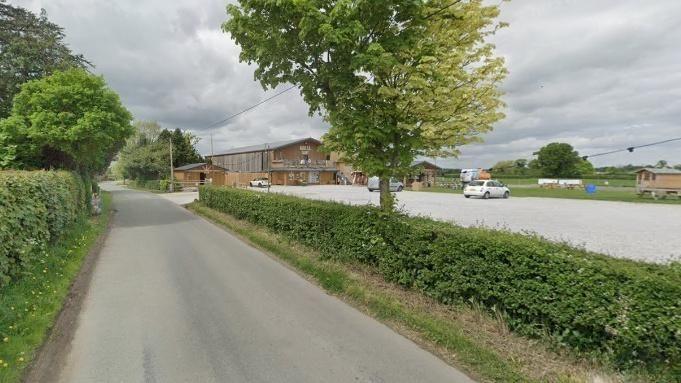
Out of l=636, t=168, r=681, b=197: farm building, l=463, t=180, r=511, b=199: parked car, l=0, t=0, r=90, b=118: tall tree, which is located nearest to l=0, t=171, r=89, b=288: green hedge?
l=0, t=0, r=90, b=118: tall tree

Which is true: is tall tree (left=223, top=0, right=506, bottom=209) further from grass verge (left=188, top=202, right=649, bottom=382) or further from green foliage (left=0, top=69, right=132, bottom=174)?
green foliage (left=0, top=69, right=132, bottom=174)

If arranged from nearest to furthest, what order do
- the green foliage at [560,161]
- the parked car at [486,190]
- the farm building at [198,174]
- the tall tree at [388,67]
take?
1. the tall tree at [388,67]
2. the parked car at [486,190]
3. the farm building at [198,174]
4. the green foliage at [560,161]

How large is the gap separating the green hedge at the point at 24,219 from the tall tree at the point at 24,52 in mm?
16704

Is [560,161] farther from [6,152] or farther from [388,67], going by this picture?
[6,152]

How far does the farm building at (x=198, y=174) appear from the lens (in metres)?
52.3

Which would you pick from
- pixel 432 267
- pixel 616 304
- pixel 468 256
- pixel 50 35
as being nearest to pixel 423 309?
pixel 432 267

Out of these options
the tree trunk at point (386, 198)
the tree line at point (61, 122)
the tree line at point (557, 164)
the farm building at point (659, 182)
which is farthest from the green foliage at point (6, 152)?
the tree line at point (557, 164)

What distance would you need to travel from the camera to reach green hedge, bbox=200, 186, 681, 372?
121 inches

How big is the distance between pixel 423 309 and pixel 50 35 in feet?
91.3

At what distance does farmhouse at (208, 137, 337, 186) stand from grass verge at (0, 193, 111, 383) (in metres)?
48.1

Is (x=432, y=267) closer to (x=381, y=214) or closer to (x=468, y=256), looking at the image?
(x=468, y=256)

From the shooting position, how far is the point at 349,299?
5.66m

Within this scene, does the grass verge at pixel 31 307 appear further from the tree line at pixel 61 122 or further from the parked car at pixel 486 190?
the parked car at pixel 486 190

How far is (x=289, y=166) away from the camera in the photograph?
56.6 m
